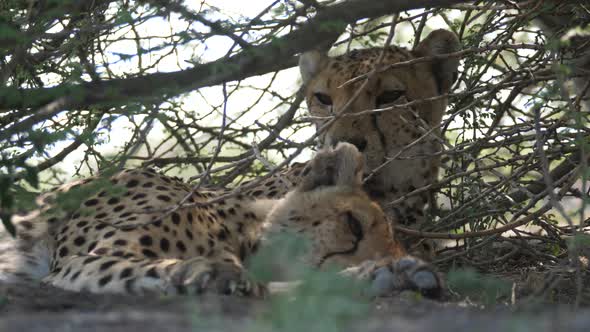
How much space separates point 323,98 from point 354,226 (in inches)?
49.7

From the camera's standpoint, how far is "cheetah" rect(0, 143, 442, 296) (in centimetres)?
291

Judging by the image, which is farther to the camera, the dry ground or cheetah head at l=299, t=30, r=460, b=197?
cheetah head at l=299, t=30, r=460, b=197

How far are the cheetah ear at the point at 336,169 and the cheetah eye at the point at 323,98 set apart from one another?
82 centimetres

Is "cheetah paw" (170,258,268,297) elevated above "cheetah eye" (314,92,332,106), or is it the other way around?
"cheetah eye" (314,92,332,106)

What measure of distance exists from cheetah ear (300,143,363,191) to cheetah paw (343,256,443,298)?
65cm

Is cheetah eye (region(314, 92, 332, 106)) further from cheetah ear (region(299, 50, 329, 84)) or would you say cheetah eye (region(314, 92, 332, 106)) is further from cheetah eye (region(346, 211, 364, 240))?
cheetah eye (region(346, 211, 364, 240))

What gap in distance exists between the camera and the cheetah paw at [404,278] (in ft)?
9.61

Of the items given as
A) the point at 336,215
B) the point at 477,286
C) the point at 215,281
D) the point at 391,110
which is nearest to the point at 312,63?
the point at 391,110

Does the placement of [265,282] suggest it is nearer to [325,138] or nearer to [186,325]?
[186,325]

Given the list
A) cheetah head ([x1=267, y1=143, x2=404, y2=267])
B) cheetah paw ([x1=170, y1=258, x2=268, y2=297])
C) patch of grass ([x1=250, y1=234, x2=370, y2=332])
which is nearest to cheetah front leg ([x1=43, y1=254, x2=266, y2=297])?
cheetah paw ([x1=170, y1=258, x2=268, y2=297])

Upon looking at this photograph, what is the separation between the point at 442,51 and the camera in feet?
14.6

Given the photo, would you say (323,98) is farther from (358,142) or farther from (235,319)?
(235,319)

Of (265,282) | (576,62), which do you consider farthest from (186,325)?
(576,62)

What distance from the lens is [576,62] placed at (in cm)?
371
